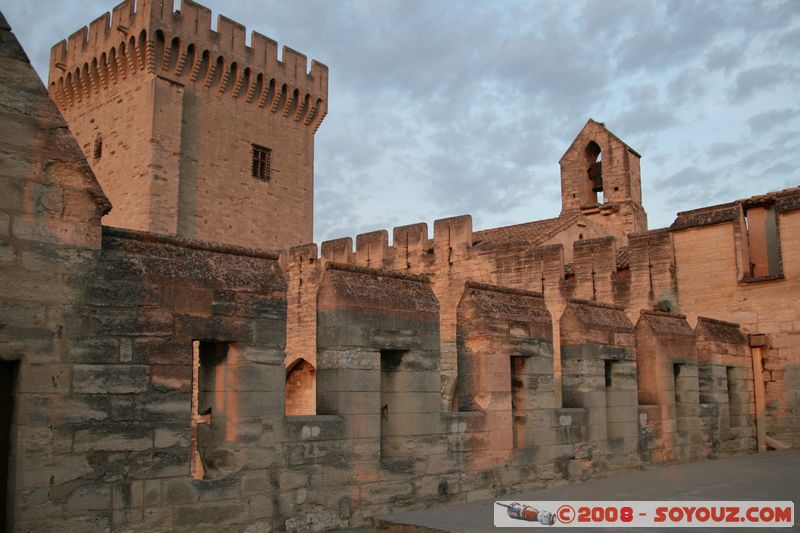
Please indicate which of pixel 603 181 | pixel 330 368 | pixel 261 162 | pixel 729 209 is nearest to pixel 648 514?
pixel 330 368

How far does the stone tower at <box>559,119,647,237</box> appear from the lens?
84.0ft

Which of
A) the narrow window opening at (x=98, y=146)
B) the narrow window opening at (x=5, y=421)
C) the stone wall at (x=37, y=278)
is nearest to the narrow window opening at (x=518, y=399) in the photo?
the stone wall at (x=37, y=278)

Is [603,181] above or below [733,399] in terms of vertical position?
above

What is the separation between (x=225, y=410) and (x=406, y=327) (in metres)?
1.99

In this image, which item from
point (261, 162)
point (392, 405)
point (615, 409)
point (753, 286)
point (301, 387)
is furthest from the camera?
point (261, 162)

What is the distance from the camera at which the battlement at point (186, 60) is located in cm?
2469

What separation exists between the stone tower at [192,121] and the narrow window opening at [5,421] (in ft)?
62.7

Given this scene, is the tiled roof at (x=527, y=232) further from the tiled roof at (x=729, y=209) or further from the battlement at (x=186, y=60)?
the battlement at (x=186, y=60)

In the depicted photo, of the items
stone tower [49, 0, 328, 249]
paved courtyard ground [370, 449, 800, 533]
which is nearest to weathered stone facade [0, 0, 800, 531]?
paved courtyard ground [370, 449, 800, 533]

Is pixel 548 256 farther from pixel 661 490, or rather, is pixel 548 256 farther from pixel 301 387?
pixel 661 490

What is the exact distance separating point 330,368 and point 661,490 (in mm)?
3568

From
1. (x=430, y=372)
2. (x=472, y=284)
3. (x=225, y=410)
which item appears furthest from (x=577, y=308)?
(x=225, y=410)

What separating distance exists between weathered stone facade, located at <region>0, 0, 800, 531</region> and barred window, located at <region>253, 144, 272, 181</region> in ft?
48.5

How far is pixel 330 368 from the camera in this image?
22.4 ft
